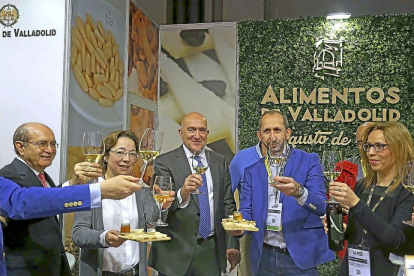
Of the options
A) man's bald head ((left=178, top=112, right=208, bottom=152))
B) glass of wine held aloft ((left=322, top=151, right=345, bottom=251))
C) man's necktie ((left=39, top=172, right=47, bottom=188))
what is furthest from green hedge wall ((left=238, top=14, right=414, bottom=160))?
man's necktie ((left=39, top=172, right=47, bottom=188))

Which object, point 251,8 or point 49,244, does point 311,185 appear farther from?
point 251,8

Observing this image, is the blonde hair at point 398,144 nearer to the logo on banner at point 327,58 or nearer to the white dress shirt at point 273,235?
the white dress shirt at point 273,235

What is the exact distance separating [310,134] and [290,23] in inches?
61.7

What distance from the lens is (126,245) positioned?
280 cm

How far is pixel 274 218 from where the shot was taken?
Result: 328cm

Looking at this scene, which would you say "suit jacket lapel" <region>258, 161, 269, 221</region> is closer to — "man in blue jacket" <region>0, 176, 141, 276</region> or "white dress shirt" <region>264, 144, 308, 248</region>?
"white dress shirt" <region>264, 144, 308, 248</region>

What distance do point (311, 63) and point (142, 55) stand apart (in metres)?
2.32

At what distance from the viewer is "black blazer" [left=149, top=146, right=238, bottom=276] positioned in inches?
130

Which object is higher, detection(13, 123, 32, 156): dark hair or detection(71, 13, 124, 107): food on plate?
detection(71, 13, 124, 107): food on plate

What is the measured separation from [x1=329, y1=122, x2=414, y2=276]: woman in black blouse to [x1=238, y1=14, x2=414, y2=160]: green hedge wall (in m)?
3.99

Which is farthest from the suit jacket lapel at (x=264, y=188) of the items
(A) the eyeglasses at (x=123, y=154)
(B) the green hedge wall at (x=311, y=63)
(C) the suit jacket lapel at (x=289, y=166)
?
(B) the green hedge wall at (x=311, y=63)

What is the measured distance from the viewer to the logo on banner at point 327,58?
22.0 ft

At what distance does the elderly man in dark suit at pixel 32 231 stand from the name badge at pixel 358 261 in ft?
5.13

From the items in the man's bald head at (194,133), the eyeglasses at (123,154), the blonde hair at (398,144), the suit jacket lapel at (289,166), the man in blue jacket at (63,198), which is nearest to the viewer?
the man in blue jacket at (63,198)
